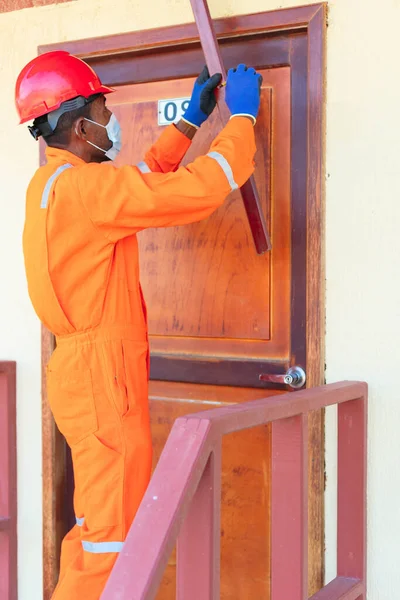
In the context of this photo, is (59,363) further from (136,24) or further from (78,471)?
(136,24)

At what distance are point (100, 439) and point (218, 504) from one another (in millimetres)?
795

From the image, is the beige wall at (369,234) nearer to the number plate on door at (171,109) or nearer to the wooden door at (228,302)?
the wooden door at (228,302)

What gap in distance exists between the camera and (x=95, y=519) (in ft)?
7.40

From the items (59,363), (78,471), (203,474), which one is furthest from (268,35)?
(203,474)

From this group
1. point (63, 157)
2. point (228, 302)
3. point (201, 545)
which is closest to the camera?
point (201, 545)

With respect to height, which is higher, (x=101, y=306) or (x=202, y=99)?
(x=202, y=99)

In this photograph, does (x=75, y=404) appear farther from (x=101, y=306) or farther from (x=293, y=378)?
(x=293, y=378)

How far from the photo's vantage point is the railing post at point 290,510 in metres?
1.95

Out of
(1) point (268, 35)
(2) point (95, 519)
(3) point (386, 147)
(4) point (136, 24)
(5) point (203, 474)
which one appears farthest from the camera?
(4) point (136, 24)

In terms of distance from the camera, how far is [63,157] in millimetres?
2422

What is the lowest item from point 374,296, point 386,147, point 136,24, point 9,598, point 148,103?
point 9,598

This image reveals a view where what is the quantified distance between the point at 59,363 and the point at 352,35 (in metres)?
1.43

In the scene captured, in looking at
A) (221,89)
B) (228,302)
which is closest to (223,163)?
(221,89)

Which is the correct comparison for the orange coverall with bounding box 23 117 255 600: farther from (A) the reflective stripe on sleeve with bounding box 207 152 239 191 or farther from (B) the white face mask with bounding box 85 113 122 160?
(B) the white face mask with bounding box 85 113 122 160
